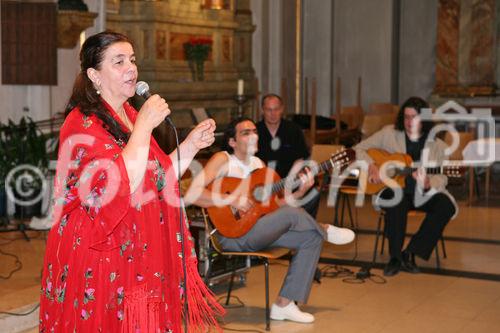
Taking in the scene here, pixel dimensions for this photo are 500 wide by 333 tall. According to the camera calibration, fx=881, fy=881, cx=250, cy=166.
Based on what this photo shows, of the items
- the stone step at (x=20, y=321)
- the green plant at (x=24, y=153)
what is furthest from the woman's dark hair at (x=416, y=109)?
the stone step at (x=20, y=321)

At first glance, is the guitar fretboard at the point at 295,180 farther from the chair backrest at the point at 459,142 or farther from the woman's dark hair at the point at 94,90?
the chair backrest at the point at 459,142

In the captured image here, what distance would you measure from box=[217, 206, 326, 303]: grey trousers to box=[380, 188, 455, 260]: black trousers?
1.45 metres

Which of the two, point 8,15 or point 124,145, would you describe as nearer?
point 124,145

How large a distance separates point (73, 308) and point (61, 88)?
6495 millimetres

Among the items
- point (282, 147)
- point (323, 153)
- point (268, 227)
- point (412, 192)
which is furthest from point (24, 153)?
point (412, 192)

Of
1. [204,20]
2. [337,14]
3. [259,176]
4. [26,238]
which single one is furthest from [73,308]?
[337,14]

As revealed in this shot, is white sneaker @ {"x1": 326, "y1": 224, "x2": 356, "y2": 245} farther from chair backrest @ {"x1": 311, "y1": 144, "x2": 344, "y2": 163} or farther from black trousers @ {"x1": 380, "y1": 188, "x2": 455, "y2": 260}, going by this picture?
chair backrest @ {"x1": 311, "y1": 144, "x2": 344, "y2": 163}

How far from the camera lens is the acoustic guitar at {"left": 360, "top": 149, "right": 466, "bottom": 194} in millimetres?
6793

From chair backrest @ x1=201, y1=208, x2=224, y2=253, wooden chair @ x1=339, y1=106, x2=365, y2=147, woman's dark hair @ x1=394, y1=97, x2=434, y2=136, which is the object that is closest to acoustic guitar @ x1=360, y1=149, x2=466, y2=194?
woman's dark hair @ x1=394, y1=97, x2=434, y2=136

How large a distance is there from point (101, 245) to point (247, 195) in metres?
2.63

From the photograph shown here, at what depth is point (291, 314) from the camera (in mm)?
5312

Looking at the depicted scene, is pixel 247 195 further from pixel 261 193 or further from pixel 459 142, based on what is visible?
pixel 459 142

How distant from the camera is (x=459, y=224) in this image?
855cm

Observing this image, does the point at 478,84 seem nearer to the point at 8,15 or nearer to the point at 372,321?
the point at 8,15
